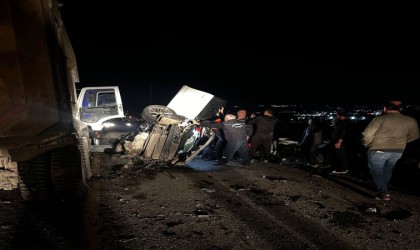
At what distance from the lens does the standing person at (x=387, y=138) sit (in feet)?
14.4

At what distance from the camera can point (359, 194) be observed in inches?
196

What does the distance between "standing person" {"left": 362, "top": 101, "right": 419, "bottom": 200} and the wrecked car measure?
373 centimetres

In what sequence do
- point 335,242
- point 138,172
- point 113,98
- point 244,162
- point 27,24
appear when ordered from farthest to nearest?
point 113,98, point 244,162, point 138,172, point 335,242, point 27,24

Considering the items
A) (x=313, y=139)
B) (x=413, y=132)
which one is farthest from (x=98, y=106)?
(x=413, y=132)

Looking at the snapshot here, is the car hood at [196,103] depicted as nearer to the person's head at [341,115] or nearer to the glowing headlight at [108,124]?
the person's head at [341,115]

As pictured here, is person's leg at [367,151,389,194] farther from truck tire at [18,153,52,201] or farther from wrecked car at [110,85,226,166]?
truck tire at [18,153,52,201]

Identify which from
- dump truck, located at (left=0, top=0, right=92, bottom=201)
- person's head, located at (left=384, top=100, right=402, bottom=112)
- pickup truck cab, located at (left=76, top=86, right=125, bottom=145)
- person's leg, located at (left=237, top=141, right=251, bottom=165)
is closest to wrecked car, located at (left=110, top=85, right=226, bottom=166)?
person's leg, located at (left=237, top=141, right=251, bottom=165)

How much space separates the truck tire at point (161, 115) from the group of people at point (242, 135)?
3.57 feet

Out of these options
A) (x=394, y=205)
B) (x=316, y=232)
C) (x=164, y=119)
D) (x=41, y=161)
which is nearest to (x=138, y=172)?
(x=164, y=119)

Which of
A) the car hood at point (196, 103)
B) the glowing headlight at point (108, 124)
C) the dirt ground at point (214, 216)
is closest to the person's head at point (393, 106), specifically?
the dirt ground at point (214, 216)

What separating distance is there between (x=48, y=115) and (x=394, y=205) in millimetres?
4809

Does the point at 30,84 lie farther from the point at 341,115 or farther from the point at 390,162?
the point at 341,115

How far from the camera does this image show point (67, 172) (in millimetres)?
4141

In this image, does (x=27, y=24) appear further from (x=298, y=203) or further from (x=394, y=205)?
(x=394, y=205)
